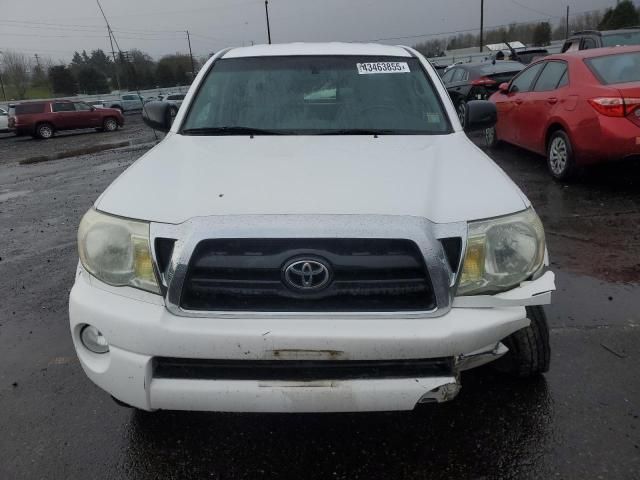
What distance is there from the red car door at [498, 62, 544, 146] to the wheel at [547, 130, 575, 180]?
0.80 m

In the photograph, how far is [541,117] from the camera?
22.4 feet

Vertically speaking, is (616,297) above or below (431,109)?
below

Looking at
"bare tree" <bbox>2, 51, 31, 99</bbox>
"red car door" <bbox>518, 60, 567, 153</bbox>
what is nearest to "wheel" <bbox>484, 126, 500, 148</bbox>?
"red car door" <bbox>518, 60, 567, 153</bbox>

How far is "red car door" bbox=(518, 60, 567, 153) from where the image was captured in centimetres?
662

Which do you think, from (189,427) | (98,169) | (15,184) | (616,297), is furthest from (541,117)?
(15,184)

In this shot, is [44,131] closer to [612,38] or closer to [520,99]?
[520,99]

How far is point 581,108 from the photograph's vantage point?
19.5ft

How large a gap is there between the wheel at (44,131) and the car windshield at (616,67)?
22616mm

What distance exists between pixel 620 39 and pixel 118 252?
11324 millimetres

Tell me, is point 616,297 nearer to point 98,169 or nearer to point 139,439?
point 139,439

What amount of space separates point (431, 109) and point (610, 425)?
78.8 inches

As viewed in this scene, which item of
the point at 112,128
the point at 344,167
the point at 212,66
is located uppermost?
the point at 212,66

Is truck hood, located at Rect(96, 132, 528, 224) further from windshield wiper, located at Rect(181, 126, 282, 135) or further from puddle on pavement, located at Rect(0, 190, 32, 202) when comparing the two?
puddle on pavement, located at Rect(0, 190, 32, 202)

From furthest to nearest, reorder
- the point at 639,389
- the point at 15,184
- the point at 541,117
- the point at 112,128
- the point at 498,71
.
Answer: the point at 112,128
the point at 498,71
the point at 15,184
the point at 541,117
the point at 639,389
